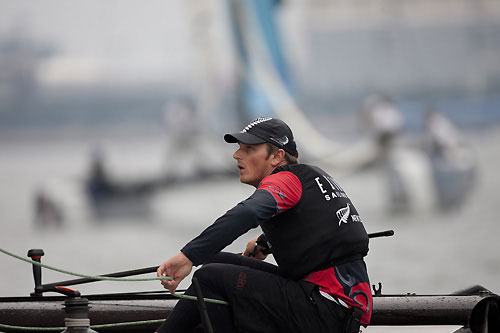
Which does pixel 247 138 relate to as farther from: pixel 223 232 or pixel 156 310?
pixel 156 310

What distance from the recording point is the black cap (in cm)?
250

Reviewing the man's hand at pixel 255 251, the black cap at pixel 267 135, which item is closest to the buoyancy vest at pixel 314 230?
the black cap at pixel 267 135

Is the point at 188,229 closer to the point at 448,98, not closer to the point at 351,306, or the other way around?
the point at 448,98

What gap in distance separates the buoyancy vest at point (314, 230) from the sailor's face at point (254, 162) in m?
0.10

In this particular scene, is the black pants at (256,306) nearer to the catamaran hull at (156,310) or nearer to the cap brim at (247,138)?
the cap brim at (247,138)

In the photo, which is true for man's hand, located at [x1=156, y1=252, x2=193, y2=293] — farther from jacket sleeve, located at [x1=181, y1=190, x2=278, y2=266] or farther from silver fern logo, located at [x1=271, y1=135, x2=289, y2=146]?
silver fern logo, located at [x1=271, y1=135, x2=289, y2=146]

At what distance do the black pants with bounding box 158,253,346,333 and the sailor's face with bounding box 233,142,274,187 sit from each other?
0.90 ft

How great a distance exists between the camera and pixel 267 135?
251 cm

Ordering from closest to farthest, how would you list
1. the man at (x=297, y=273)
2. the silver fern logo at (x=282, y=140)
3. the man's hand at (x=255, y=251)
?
1. the man at (x=297, y=273)
2. the silver fern logo at (x=282, y=140)
3. the man's hand at (x=255, y=251)

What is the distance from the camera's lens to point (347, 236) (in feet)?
7.95

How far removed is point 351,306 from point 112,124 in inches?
449

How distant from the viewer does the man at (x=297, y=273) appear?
2.40 metres

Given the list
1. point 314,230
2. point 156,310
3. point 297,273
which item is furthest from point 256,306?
point 156,310

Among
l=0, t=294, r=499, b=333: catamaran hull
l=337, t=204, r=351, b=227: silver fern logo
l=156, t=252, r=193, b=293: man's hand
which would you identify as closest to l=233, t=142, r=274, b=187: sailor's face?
l=337, t=204, r=351, b=227: silver fern logo
